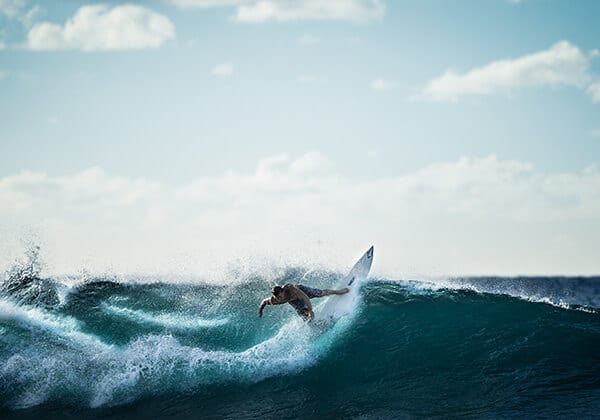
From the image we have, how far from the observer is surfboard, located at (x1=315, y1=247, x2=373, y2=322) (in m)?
9.86

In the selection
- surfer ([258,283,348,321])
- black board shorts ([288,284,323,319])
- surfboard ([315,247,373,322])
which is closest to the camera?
surfer ([258,283,348,321])

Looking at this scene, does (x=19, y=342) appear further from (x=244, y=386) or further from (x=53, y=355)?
(x=244, y=386)

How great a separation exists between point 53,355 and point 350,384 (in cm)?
513

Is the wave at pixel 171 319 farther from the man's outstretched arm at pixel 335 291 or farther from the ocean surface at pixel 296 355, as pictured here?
the man's outstretched arm at pixel 335 291

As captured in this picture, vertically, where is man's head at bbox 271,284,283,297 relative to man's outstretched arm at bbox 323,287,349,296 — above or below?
above

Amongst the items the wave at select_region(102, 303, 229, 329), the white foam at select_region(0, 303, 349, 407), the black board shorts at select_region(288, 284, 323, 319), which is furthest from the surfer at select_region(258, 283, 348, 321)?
the wave at select_region(102, 303, 229, 329)

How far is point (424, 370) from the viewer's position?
8703 mm

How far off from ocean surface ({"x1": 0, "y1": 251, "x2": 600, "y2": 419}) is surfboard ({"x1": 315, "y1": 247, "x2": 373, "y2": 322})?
0.24 m

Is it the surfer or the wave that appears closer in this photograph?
the surfer

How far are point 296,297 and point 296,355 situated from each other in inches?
37.7

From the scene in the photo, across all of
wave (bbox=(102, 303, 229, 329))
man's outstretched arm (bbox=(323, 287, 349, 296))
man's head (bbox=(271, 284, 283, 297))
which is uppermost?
man's head (bbox=(271, 284, 283, 297))

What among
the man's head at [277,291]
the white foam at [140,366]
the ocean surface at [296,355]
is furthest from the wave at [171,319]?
the man's head at [277,291]

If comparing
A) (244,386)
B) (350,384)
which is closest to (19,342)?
(244,386)

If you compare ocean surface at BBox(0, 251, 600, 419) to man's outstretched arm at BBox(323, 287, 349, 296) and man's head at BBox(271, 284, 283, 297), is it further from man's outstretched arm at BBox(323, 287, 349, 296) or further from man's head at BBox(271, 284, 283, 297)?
man's head at BBox(271, 284, 283, 297)
